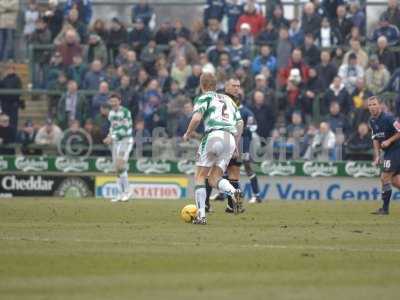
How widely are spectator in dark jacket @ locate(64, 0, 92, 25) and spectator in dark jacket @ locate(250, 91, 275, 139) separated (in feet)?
Answer: 21.8

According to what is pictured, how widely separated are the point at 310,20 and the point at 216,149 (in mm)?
13972

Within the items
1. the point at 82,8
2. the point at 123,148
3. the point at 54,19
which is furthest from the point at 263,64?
the point at 54,19

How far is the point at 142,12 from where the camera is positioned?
32.6m

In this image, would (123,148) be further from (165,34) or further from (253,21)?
(253,21)

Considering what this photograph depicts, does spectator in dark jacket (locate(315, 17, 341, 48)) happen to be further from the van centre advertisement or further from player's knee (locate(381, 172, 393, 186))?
player's knee (locate(381, 172, 393, 186))

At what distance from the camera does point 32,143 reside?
31109mm

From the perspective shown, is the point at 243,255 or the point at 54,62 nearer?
the point at 243,255

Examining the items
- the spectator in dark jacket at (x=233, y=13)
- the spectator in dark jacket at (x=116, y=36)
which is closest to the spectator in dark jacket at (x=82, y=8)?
the spectator in dark jacket at (x=116, y=36)

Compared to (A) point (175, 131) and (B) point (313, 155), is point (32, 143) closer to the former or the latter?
(A) point (175, 131)

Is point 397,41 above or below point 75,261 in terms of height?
above

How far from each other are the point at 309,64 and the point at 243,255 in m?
17.5

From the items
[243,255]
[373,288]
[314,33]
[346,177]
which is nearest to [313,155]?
[346,177]

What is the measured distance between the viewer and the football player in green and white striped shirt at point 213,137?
1742 centimetres

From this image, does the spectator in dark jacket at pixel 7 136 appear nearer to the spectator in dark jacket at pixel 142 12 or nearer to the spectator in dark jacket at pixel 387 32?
the spectator in dark jacket at pixel 142 12
